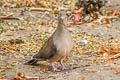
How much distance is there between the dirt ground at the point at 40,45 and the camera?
7.57m

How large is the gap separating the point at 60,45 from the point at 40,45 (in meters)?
2.00

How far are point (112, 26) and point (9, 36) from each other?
2056 mm

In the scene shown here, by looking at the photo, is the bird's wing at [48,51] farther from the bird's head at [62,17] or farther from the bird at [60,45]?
the bird's head at [62,17]

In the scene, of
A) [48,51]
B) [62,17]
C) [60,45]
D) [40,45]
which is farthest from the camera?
[40,45]

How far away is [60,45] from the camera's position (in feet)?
25.6

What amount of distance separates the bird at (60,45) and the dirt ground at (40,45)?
0.68 ft

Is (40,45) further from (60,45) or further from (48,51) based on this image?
(60,45)

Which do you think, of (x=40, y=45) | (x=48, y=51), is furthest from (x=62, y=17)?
(x=40, y=45)

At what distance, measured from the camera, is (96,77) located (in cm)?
719

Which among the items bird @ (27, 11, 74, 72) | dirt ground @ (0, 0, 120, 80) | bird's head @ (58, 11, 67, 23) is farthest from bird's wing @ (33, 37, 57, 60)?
bird's head @ (58, 11, 67, 23)

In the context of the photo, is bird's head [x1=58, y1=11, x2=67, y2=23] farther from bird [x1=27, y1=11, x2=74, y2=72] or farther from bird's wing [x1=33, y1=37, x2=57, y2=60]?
bird's wing [x1=33, y1=37, x2=57, y2=60]

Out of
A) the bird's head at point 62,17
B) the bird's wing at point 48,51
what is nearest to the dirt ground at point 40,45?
the bird's wing at point 48,51

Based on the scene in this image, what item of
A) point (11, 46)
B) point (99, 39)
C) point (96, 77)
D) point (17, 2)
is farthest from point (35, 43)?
point (17, 2)

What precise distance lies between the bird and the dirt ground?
0.21 m
